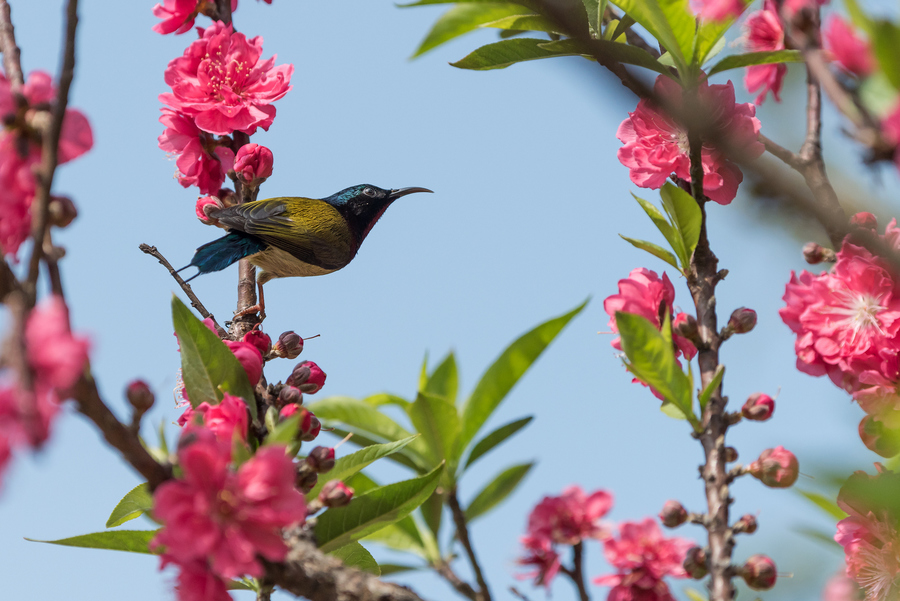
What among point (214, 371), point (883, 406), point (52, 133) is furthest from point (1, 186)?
point (883, 406)

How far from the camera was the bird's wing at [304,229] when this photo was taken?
15.1ft

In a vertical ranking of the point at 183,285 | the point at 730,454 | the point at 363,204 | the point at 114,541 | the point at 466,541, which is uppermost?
the point at 363,204

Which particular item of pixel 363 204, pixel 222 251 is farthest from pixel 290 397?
pixel 363 204

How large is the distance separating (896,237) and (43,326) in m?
1.91

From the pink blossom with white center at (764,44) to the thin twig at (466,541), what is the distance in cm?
166

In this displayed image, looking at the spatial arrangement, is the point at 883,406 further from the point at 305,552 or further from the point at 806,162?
the point at 305,552

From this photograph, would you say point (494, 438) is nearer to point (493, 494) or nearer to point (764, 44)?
point (493, 494)

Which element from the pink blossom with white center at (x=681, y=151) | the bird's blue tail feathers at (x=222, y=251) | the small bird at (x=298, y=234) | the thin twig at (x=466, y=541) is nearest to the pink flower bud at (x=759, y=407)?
the pink blossom with white center at (x=681, y=151)

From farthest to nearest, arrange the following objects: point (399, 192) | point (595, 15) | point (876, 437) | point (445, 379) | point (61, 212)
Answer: point (399, 192)
point (445, 379)
point (595, 15)
point (876, 437)
point (61, 212)

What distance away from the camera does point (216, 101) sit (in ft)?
8.46

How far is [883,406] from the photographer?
1.87 meters

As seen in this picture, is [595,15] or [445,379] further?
[445,379]

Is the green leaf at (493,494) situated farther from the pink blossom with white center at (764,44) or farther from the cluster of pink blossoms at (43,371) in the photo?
the cluster of pink blossoms at (43,371)

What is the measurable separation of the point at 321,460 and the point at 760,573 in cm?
104
